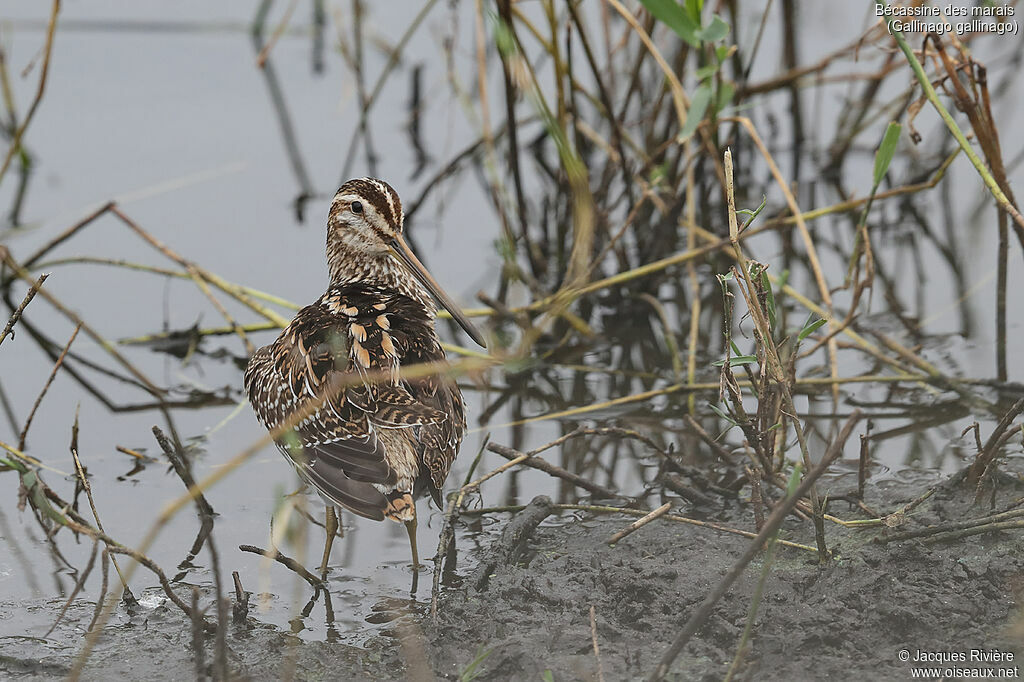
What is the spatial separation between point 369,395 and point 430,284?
751 millimetres

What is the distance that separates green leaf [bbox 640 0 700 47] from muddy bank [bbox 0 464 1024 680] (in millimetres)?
1785

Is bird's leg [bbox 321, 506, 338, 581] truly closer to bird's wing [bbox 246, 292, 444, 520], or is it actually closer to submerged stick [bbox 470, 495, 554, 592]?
bird's wing [bbox 246, 292, 444, 520]

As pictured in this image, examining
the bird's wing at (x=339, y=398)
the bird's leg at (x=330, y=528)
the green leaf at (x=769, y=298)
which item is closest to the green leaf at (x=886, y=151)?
the green leaf at (x=769, y=298)

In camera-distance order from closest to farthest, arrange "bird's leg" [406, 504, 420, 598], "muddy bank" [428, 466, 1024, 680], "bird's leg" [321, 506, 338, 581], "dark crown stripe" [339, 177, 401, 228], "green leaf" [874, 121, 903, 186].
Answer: "muddy bank" [428, 466, 1024, 680] < "green leaf" [874, 121, 903, 186] < "bird's leg" [406, 504, 420, 598] < "bird's leg" [321, 506, 338, 581] < "dark crown stripe" [339, 177, 401, 228]

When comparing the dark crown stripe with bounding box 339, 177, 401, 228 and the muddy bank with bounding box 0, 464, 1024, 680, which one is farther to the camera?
the dark crown stripe with bounding box 339, 177, 401, 228

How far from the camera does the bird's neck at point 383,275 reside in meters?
4.82

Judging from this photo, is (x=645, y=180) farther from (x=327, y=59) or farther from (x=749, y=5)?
(x=327, y=59)

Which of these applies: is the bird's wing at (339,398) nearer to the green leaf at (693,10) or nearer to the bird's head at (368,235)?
the bird's head at (368,235)

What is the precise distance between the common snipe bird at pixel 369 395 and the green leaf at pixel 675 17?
1.13 metres

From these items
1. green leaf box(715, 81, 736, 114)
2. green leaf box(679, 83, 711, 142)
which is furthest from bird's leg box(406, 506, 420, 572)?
green leaf box(715, 81, 736, 114)

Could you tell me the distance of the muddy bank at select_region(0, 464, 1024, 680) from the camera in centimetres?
333

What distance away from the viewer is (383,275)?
483cm

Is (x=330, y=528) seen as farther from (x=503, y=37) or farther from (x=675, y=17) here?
(x=675, y=17)

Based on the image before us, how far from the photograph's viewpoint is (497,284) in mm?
6449
